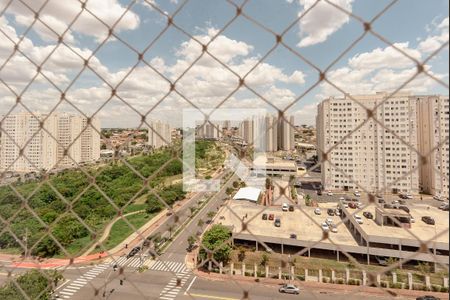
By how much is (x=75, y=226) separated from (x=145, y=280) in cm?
310

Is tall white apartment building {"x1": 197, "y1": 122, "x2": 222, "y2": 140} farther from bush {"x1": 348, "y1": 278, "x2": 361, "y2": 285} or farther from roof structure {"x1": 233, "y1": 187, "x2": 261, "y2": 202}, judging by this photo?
roof structure {"x1": 233, "y1": 187, "x2": 261, "y2": 202}

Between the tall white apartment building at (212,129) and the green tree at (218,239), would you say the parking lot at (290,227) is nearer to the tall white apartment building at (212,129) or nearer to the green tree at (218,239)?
the green tree at (218,239)

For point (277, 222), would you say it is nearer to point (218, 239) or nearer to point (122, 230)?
point (218, 239)

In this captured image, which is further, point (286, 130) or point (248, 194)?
point (248, 194)

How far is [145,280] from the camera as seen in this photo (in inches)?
200

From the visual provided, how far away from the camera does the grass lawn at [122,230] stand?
6.78 meters

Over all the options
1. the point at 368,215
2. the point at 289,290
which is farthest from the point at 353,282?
the point at 368,215

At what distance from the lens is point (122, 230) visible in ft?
25.1

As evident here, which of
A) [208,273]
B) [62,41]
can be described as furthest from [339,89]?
[208,273]

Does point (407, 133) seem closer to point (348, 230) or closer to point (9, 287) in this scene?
point (348, 230)

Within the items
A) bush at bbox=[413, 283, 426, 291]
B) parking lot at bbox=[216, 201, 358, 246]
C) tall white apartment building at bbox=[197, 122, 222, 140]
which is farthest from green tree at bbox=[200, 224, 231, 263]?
tall white apartment building at bbox=[197, 122, 222, 140]

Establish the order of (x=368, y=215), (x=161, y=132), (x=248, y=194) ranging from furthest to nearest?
(x=248, y=194) → (x=368, y=215) → (x=161, y=132)

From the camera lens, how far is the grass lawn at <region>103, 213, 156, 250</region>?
6.78 metres

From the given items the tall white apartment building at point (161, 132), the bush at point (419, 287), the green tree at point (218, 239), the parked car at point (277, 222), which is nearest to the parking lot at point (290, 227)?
the parked car at point (277, 222)
